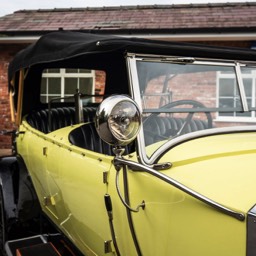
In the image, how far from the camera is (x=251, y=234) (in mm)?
1198

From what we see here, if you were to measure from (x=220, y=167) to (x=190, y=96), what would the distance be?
2.23ft

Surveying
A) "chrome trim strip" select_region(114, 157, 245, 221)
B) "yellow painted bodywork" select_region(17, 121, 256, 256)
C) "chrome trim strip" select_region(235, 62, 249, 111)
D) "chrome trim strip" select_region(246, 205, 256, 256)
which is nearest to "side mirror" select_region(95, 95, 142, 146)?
"chrome trim strip" select_region(114, 157, 245, 221)

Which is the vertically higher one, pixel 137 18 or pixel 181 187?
pixel 137 18

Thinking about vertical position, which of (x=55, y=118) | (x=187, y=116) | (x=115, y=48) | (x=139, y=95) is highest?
(x=115, y=48)

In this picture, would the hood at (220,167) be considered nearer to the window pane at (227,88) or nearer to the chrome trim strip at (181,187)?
the chrome trim strip at (181,187)

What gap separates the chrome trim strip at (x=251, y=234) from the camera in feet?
3.90

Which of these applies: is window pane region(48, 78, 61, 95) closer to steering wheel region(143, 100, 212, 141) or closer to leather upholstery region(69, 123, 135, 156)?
leather upholstery region(69, 123, 135, 156)

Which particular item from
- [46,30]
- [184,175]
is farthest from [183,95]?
[46,30]

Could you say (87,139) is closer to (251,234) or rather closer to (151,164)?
(151,164)

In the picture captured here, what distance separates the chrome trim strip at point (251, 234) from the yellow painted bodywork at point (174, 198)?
0.06 ft

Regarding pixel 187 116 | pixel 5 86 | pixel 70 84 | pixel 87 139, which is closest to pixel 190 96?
pixel 187 116

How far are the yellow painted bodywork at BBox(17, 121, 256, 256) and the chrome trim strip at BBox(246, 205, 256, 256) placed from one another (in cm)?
2

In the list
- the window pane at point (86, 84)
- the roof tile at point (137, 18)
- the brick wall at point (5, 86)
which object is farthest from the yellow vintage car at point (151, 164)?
the brick wall at point (5, 86)

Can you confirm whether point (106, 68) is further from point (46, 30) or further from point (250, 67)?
point (46, 30)
